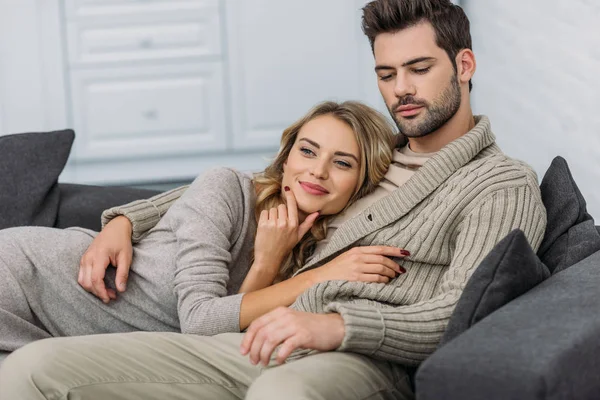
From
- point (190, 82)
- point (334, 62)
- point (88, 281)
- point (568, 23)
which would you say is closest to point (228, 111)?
point (190, 82)

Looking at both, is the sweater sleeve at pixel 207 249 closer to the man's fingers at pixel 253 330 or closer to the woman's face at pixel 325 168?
the woman's face at pixel 325 168

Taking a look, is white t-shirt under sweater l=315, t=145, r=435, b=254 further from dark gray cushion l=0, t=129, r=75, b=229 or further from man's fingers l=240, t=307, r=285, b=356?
dark gray cushion l=0, t=129, r=75, b=229

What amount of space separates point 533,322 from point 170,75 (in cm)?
336

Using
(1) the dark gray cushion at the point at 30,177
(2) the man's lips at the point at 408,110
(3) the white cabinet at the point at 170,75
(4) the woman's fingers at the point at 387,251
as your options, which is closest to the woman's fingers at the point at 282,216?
(4) the woman's fingers at the point at 387,251

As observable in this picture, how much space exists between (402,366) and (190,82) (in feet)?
9.75

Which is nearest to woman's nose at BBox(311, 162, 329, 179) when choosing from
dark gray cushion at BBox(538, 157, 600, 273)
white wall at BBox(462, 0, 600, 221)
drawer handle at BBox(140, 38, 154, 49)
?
dark gray cushion at BBox(538, 157, 600, 273)

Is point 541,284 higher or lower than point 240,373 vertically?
higher

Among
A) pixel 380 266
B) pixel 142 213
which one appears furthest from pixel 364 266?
pixel 142 213

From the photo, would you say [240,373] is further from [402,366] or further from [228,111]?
[228,111]

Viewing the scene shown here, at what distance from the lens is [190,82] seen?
15.1 ft

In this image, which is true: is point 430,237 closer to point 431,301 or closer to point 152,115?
point 431,301

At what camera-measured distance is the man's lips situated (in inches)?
82.7

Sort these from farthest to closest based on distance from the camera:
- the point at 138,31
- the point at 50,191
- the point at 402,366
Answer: the point at 138,31, the point at 50,191, the point at 402,366

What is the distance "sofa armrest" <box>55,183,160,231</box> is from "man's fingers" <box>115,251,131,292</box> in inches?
17.4
